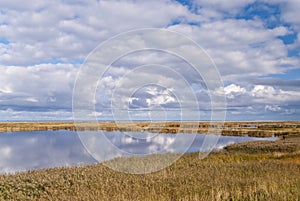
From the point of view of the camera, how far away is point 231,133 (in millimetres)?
82875

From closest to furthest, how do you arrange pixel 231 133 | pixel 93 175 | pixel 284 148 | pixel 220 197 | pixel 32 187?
pixel 220 197 < pixel 32 187 < pixel 93 175 < pixel 284 148 < pixel 231 133

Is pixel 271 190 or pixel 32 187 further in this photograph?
pixel 32 187

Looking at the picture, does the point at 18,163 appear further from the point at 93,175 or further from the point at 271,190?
the point at 271,190

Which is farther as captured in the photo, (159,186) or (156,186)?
(156,186)

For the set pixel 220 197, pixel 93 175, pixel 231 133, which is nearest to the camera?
pixel 220 197

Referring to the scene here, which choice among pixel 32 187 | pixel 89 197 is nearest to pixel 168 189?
pixel 89 197

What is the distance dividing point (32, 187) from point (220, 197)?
781 cm

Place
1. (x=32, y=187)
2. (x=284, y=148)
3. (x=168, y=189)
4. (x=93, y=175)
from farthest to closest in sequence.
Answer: (x=284, y=148), (x=93, y=175), (x=32, y=187), (x=168, y=189)

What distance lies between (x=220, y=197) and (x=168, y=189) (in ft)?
7.54

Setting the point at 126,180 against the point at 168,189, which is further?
the point at 126,180

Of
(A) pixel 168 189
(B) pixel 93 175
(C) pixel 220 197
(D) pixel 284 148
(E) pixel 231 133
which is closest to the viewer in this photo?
(C) pixel 220 197

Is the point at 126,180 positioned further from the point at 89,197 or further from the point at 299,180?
the point at 299,180

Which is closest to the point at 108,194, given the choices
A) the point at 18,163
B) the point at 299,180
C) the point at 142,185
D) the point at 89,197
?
the point at 89,197

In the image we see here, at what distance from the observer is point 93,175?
16938mm
